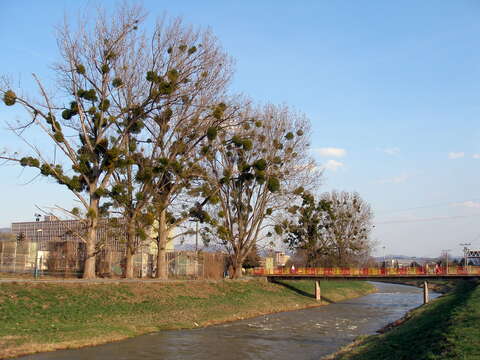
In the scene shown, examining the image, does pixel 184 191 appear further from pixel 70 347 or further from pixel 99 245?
pixel 70 347

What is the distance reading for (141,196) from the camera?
108 ft

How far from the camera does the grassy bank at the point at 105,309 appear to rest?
19.3 metres

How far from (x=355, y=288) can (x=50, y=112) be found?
48.4 m

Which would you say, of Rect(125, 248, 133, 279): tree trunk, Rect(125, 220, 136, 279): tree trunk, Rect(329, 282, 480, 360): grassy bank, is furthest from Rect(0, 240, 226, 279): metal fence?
Rect(329, 282, 480, 360): grassy bank

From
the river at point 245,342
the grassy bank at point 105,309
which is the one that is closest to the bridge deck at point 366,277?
the grassy bank at point 105,309

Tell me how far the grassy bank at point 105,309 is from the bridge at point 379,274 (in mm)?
11143

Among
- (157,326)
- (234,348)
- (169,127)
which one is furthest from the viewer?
(169,127)

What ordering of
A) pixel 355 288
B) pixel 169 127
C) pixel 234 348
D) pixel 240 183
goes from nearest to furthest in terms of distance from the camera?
pixel 234 348 < pixel 169 127 < pixel 240 183 < pixel 355 288

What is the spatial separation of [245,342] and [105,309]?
7874 mm

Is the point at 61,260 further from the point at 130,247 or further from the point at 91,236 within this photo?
the point at 91,236

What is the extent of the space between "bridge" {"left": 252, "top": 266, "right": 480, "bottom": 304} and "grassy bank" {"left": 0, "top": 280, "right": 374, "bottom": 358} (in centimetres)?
1114

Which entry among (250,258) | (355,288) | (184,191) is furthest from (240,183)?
(355,288)

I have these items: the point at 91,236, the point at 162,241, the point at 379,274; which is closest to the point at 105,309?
the point at 91,236

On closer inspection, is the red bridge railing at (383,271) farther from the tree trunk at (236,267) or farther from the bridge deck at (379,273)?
the tree trunk at (236,267)
